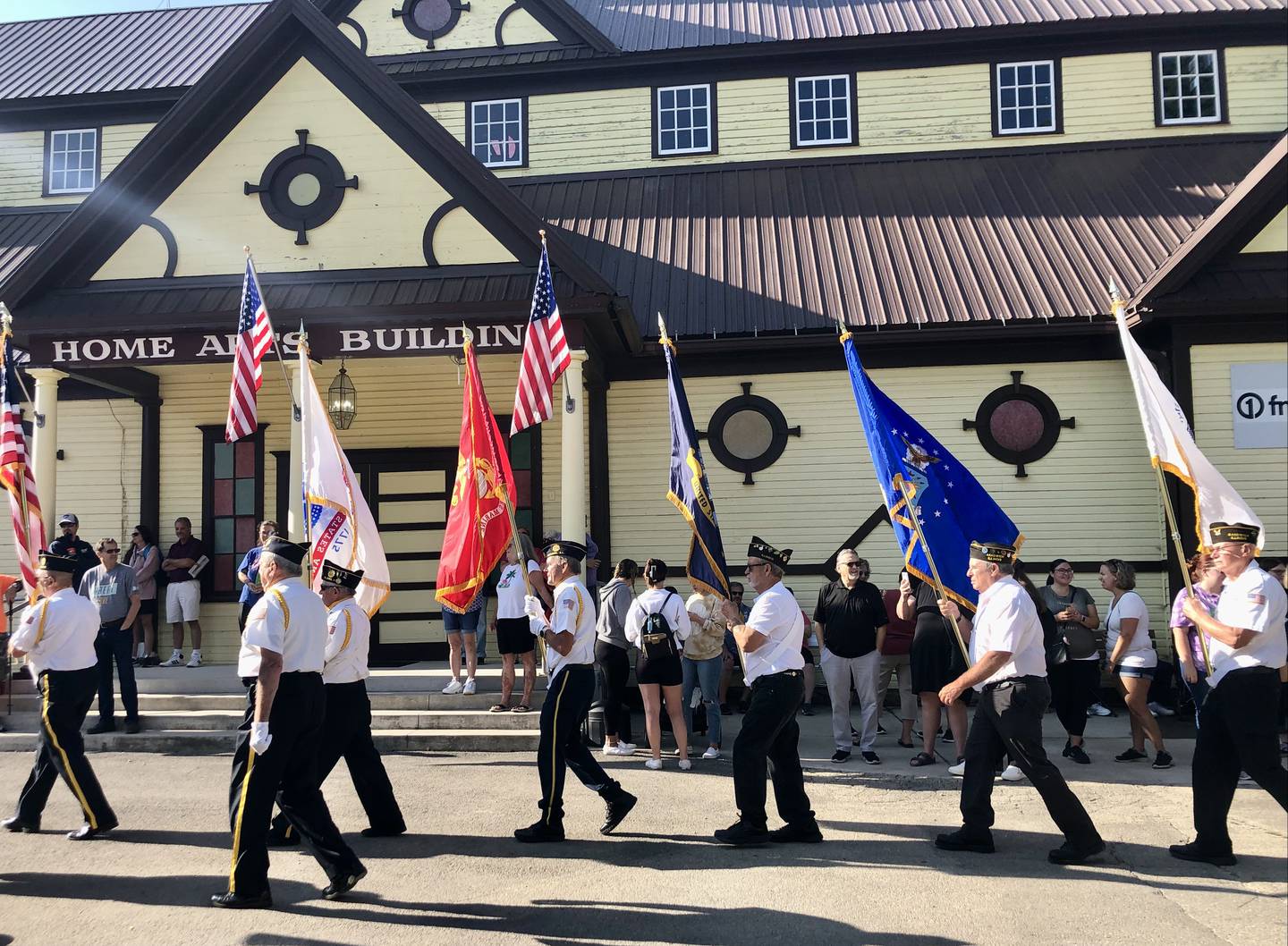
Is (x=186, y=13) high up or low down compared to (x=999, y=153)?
up

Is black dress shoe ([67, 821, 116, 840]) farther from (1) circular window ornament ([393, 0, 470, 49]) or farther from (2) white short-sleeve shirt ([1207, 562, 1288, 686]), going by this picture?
(1) circular window ornament ([393, 0, 470, 49])

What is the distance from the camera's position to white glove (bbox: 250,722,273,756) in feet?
16.9

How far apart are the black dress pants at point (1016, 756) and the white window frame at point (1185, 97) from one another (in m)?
11.7

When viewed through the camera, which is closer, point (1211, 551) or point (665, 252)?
point (1211, 551)

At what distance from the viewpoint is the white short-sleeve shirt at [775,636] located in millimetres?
6266

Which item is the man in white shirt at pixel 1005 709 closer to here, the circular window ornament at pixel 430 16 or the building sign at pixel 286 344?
the building sign at pixel 286 344

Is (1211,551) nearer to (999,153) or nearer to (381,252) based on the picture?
(381,252)

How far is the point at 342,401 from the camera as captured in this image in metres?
12.1

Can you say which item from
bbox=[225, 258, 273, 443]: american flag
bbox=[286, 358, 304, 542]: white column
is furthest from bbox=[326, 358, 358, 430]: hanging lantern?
bbox=[225, 258, 273, 443]: american flag

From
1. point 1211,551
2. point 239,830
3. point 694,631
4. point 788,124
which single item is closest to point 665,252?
point 788,124

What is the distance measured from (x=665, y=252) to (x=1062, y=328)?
4970 mm

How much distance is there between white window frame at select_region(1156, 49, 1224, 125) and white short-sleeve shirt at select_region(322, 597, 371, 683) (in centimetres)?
1352

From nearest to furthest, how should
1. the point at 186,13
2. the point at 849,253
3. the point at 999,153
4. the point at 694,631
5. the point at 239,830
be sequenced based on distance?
the point at 239,830, the point at 694,631, the point at 849,253, the point at 999,153, the point at 186,13

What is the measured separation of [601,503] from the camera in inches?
485
